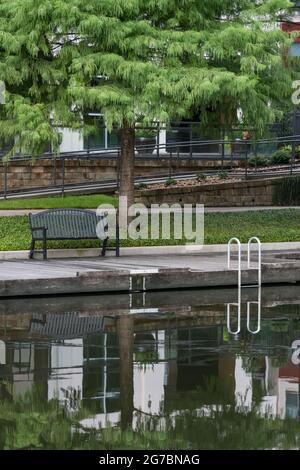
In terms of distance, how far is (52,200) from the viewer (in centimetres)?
3123

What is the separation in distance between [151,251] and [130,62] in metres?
3.80

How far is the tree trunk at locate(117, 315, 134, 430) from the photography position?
468 inches

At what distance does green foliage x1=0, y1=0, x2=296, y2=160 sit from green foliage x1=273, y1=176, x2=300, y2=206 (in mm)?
7735

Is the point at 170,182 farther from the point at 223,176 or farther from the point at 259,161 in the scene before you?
the point at 259,161

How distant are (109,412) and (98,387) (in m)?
1.16

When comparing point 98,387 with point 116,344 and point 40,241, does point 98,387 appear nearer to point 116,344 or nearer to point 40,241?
point 116,344

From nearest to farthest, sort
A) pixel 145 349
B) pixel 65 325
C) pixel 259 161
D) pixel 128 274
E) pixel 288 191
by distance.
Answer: pixel 145 349
pixel 65 325
pixel 128 274
pixel 288 191
pixel 259 161

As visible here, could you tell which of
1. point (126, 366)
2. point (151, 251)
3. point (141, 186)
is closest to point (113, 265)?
point (151, 251)

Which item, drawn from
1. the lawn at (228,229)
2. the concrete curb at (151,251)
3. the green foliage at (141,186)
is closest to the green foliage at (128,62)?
the lawn at (228,229)

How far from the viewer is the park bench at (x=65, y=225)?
23.6 meters

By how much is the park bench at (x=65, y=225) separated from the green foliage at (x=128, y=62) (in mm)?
1693

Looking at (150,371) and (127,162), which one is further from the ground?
(127,162)

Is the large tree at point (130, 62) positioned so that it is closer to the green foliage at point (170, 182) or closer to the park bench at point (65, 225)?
the park bench at point (65, 225)

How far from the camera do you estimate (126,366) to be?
1422 centimetres
